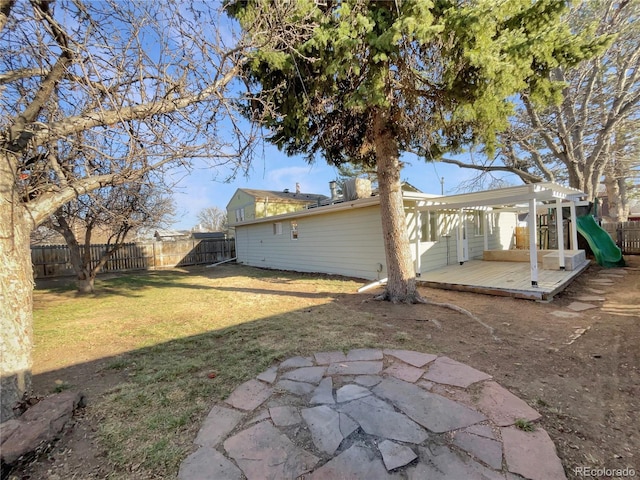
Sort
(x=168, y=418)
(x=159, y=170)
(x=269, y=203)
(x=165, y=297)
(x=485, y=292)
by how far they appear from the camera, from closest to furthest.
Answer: (x=168, y=418) < (x=159, y=170) < (x=485, y=292) < (x=165, y=297) < (x=269, y=203)

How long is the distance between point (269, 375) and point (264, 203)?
64.2 ft

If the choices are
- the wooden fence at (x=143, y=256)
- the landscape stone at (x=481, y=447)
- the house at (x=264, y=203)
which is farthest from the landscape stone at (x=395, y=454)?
the house at (x=264, y=203)

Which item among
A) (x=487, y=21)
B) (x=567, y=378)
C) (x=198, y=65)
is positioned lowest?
(x=567, y=378)

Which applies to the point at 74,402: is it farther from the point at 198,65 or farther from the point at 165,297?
the point at 165,297

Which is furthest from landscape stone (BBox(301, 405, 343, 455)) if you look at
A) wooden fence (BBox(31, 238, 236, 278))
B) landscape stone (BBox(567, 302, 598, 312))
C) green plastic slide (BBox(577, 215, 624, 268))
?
wooden fence (BBox(31, 238, 236, 278))

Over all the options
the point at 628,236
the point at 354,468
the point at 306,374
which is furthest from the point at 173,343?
the point at 628,236

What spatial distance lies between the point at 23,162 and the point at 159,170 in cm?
113

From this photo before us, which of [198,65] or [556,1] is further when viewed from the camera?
Result: [556,1]

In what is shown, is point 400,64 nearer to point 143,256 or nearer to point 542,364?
point 542,364

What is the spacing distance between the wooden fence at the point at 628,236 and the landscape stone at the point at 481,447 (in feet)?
50.1

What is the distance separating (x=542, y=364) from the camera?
121 inches

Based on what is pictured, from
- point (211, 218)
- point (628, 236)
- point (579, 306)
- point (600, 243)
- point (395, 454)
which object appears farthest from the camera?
point (211, 218)

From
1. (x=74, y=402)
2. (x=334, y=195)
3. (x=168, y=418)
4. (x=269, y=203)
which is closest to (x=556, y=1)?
(x=168, y=418)

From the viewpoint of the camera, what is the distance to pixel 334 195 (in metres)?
17.3
